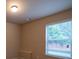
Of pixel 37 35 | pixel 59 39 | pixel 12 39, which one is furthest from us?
pixel 12 39

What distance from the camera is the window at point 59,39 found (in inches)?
154

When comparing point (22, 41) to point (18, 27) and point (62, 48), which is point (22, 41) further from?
point (62, 48)

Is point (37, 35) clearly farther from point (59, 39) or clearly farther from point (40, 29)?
point (59, 39)

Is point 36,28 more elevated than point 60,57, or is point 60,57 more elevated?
point 36,28

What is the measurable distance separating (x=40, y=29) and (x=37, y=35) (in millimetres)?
316

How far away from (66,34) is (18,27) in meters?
2.80

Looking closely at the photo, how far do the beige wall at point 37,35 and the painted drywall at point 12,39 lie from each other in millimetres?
334

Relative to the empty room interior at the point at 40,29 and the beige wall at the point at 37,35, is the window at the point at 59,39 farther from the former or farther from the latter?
the beige wall at the point at 37,35

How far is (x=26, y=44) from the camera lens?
18.5 feet

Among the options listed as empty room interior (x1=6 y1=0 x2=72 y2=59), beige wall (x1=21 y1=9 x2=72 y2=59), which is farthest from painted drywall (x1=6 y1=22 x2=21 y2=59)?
beige wall (x1=21 y1=9 x2=72 y2=59)

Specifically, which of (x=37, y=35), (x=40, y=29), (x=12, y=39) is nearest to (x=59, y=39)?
(x=40, y=29)

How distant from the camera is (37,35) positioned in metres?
5.04

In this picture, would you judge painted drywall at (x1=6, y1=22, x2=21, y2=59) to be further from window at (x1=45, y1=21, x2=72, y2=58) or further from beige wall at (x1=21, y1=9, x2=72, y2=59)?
window at (x1=45, y1=21, x2=72, y2=58)
